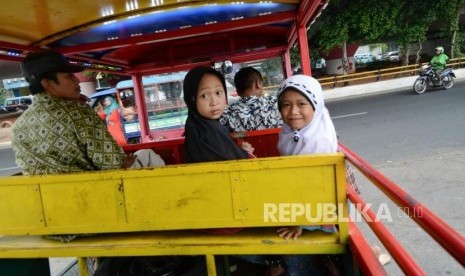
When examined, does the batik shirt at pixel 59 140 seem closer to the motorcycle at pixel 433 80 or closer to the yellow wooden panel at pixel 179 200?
the yellow wooden panel at pixel 179 200

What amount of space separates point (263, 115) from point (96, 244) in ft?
5.84

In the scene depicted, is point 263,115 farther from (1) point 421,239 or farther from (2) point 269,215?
(1) point 421,239

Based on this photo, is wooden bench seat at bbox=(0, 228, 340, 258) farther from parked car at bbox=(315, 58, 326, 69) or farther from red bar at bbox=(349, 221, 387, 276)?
parked car at bbox=(315, 58, 326, 69)

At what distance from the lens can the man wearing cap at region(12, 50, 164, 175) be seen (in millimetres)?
1797

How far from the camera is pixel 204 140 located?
1.75 meters

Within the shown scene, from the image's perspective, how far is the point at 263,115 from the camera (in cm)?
304

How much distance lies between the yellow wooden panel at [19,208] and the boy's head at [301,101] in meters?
1.45

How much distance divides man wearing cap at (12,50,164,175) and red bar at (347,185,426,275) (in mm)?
1297

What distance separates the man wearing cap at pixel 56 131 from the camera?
1797 mm

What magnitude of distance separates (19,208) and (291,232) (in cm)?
146

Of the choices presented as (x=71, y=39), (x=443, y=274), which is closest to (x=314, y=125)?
(x=443, y=274)

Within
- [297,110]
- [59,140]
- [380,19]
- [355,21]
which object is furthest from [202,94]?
[380,19]

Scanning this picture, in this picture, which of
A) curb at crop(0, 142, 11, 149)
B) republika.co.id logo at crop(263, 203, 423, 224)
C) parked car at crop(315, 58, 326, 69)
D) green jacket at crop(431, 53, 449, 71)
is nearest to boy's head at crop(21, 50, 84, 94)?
republika.co.id logo at crop(263, 203, 423, 224)

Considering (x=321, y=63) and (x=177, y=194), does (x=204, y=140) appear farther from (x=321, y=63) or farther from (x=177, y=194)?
(x=321, y=63)
